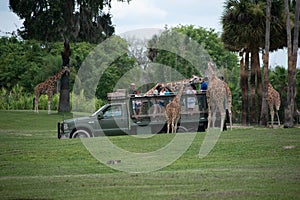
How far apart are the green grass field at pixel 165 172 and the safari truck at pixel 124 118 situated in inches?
65.4

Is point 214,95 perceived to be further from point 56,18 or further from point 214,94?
point 56,18

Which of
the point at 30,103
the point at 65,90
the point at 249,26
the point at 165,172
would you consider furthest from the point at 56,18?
the point at 165,172

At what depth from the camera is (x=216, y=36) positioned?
8969 centimetres

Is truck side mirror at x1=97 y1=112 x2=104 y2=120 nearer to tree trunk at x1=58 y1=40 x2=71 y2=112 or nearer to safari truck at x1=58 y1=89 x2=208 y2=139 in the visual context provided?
safari truck at x1=58 y1=89 x2=208 y2=139

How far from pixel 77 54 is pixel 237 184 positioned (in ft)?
204

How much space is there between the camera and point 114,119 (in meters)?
24.5

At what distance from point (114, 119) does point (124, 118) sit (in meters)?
0.39

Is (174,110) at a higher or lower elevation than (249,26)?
lower

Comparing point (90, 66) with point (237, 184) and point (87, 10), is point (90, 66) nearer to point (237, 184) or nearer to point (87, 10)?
point (87, 10)

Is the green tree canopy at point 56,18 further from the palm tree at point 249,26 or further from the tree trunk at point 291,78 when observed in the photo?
the tree trunk at point 291,78

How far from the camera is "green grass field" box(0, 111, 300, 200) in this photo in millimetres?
11781

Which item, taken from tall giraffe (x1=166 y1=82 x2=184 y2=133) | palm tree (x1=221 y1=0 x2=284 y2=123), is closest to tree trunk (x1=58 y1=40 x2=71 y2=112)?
palm tree (x1=221 y1=0 x2=284 y2=123)

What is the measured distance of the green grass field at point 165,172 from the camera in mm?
11781

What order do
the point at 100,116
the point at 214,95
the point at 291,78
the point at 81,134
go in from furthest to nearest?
the point at 291,78
the point at 81,134
the point at 100,116
the point at 214,95
